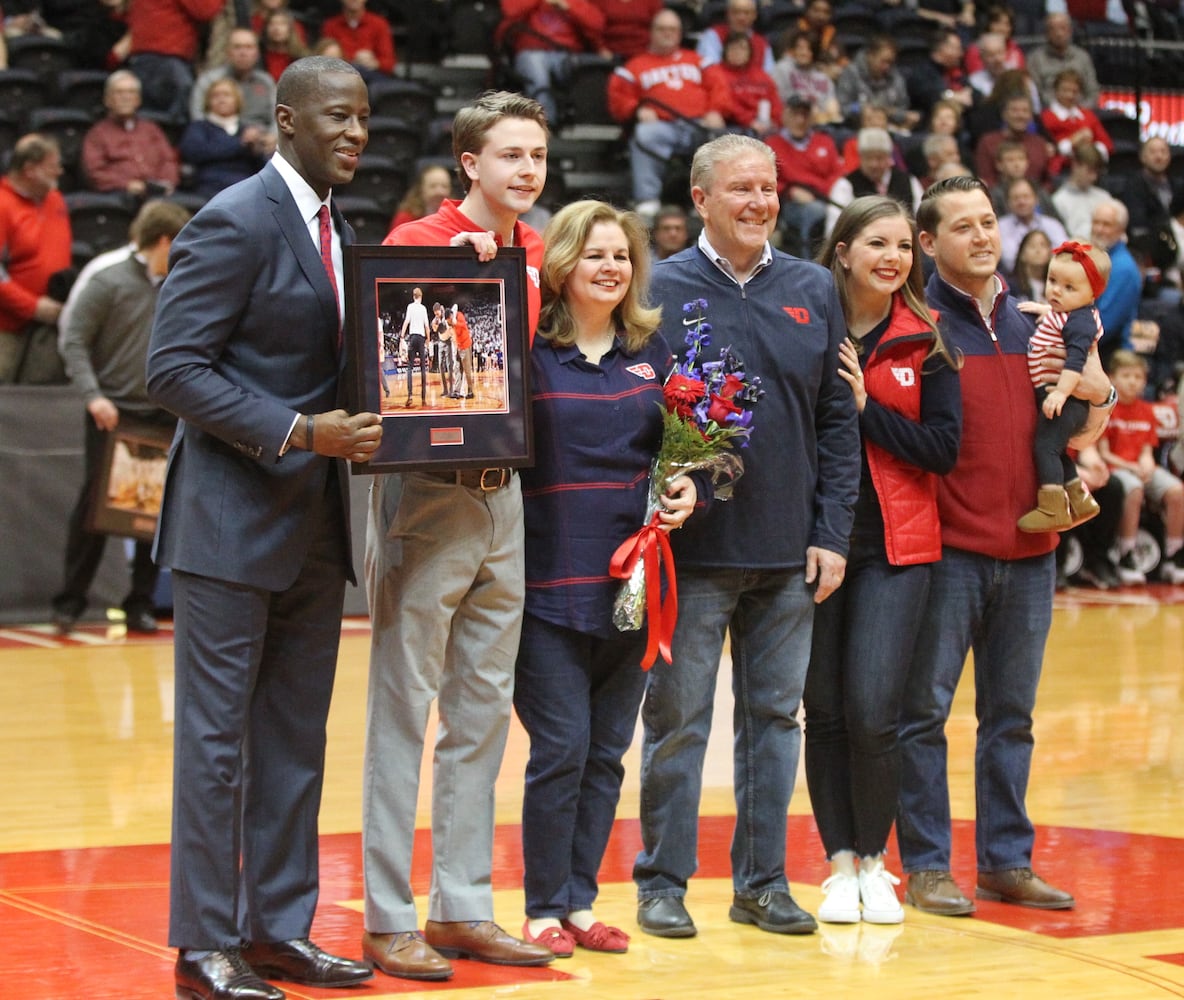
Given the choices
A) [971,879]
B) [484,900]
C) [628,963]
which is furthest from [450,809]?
[971,879]

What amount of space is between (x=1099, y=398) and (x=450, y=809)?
2.05m

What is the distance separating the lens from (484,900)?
4.08m

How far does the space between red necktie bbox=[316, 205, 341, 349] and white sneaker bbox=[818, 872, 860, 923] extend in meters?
1.82

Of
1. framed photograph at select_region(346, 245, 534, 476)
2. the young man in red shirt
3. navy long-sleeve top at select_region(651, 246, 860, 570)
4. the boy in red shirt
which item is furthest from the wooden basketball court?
the boy in red shirt

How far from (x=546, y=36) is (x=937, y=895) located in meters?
9.40

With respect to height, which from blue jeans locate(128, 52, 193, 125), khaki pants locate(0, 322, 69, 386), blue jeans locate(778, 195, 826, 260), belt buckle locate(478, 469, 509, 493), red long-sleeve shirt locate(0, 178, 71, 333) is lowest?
belt buckle locate(478, 469, 509, 493)

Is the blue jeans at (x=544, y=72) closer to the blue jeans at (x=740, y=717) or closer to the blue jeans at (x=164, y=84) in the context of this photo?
the blue jeans at (x=164, y=84)

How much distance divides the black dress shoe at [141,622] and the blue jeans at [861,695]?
492 cm

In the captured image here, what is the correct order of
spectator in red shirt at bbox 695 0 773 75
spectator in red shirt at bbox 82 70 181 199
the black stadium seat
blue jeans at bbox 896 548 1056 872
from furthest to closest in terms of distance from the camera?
spectator in red shirt at bbox 695 0 773 75, spectator in red shirt at bbox 82 70 181 199, the black stadium seat, blue jeans at bbox 896 548 1056 872

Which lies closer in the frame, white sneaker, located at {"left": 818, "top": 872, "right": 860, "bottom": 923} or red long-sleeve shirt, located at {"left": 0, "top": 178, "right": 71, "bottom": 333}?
white sneaker, located at {"left": 818, "top": 872, "right": 860, "bottom": 923}

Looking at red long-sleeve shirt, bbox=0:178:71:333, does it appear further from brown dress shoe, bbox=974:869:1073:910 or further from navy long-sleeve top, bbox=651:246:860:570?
brown dress shoe, bbox=974:869:1073:910

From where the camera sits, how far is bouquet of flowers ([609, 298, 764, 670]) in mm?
4133

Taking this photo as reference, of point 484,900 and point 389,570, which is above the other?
point 389,570

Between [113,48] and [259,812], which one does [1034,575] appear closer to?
[259,812]
